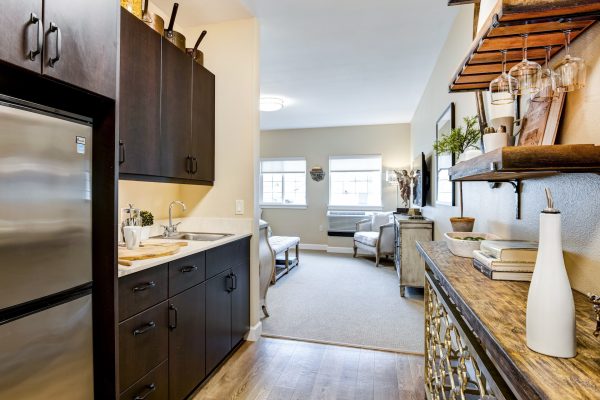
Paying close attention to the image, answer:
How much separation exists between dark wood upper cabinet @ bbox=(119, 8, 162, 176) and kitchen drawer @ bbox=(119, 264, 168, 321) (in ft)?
2.01

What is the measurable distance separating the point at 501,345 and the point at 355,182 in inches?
252

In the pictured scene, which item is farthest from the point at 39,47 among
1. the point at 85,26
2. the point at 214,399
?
the point at 214,399

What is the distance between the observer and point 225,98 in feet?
9.17

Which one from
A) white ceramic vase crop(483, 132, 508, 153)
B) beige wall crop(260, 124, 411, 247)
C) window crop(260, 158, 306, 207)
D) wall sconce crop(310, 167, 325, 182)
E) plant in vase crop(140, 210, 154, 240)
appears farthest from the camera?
window crop(260, 158, 306, 207)

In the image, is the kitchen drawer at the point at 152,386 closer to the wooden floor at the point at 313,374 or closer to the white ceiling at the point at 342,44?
the wooden floor at the point at 313,374

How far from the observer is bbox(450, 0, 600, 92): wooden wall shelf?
0.87m

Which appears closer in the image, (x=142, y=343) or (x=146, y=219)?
(x=142, y=343)

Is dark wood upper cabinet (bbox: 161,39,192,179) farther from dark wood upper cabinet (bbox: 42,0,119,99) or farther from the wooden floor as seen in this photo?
the wooden floor

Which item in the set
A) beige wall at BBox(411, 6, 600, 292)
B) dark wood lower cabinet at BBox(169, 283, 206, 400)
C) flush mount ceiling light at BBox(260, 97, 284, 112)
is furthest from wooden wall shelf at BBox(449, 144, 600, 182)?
flush mount ceiling light at BBox(260, 97, 284, 112)

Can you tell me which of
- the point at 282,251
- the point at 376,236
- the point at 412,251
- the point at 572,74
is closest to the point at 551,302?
the point at 572,74

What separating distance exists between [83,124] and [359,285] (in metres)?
3.86

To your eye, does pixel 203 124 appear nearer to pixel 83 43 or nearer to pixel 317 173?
pixel 83 43

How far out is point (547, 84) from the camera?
3.41 feet

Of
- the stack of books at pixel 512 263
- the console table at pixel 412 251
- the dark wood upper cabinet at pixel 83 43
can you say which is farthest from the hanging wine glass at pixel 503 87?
the console table at pixel 412 251
